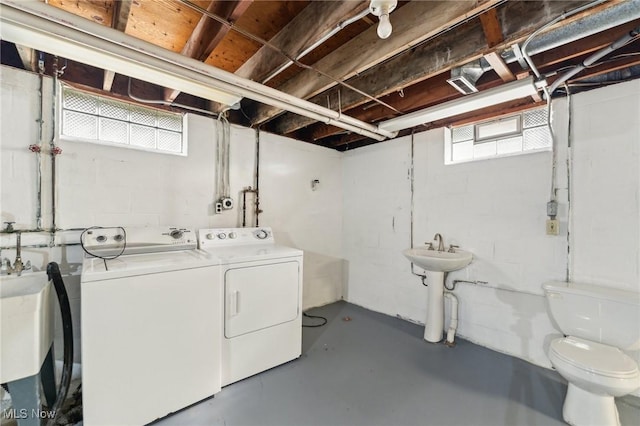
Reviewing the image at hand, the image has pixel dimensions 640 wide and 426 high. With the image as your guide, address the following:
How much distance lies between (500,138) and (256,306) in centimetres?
269

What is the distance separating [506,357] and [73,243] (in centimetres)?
370

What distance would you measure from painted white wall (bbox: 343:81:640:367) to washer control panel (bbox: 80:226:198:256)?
7.36 feet

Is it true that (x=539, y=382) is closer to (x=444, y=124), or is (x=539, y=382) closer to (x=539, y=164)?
(x=539, y=164)

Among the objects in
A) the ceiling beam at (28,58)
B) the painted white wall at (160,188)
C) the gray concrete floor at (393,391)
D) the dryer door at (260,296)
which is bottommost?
the gray concrete floor at (393,391)

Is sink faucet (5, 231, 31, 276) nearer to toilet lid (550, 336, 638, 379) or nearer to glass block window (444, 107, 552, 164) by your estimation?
toilet lid (550, 336, 638, 379)

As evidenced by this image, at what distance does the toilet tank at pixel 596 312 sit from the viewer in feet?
5.54

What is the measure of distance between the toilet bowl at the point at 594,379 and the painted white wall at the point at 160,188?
8.20ft

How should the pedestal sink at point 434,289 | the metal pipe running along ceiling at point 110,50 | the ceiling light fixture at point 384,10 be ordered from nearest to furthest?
1. the ceiling light fixture at point 384,10
2. the metal pipe running along ceiling at point 110,50
3. the pedestal sink at point 434,289

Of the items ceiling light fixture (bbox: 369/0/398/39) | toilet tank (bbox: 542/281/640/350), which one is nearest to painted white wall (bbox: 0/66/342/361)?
ceiling light fixture (bbox: 369/0/398/39)

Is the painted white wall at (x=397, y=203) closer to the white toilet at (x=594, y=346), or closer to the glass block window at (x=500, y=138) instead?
the glass block window at (x=500, y=138)

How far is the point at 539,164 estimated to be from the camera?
2.27 m

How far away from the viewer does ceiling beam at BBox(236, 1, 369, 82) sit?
1332 mm

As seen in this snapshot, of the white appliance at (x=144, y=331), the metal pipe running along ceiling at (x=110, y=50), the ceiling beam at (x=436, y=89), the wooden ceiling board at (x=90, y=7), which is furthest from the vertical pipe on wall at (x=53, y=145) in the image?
the ceiling beam at (x=436, y=89)

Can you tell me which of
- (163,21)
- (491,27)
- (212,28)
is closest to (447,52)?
(491,27)
